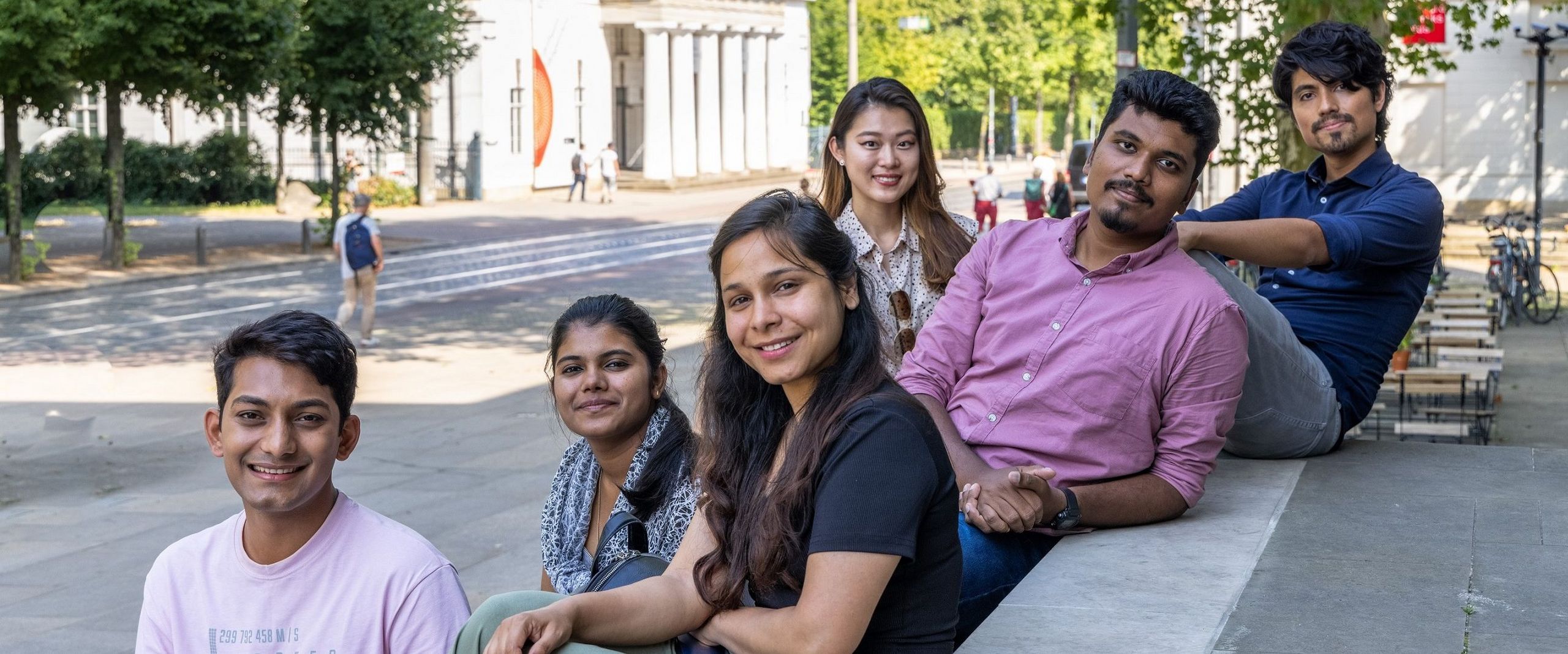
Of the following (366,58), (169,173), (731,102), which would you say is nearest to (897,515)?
(366,58)

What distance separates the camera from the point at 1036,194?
2750cm

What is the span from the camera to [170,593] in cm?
323

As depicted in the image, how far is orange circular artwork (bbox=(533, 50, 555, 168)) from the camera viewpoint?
145 feet

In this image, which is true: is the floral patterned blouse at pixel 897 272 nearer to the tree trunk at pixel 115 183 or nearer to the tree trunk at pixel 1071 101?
the tree trunk at pixel 115 183

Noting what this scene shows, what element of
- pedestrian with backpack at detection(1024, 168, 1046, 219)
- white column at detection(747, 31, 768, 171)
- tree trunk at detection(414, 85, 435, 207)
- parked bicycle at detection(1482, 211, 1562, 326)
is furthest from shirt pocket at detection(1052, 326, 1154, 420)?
white column at detection(747, 31, 768, 171)

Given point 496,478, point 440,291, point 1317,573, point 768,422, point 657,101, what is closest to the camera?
point 768,422

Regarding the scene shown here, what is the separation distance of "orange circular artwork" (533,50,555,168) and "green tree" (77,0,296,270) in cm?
1909

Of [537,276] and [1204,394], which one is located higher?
[1204,394]

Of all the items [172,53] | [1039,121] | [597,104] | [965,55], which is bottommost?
[172,53]

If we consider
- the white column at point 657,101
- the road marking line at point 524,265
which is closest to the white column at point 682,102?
the white column at point 657,101

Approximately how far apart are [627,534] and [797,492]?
1.10 metres

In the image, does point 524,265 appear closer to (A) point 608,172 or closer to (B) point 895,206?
(A) point 608,172

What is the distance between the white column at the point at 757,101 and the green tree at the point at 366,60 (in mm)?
24684

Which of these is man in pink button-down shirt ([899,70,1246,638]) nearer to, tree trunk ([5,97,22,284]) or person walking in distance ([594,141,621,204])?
tree trunk ([5,97,22,284])
